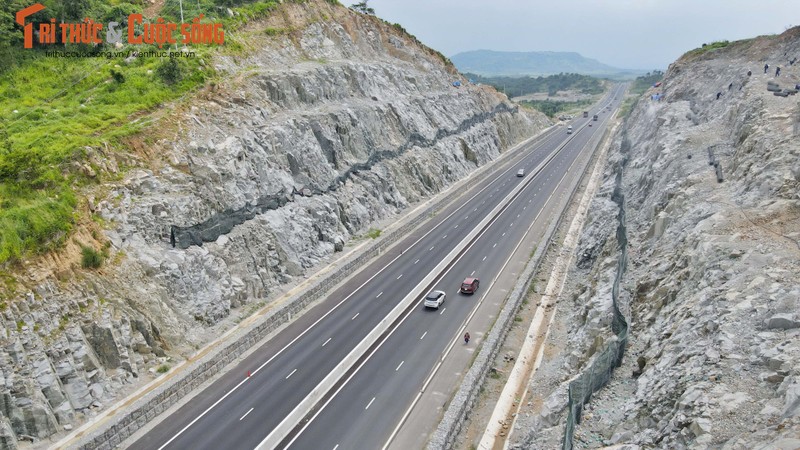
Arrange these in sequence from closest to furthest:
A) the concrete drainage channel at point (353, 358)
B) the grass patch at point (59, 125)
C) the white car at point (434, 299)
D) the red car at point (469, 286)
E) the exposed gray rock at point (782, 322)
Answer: the exposed gray rock at point (782, 322) < the concrete drainage channel at point (353, 358) < the grass patch at point (59, 125) < the white car at point (434, 299) < the red car at point (469, 286)

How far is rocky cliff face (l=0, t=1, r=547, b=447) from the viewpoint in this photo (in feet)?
89.1

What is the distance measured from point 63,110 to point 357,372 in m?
31.8

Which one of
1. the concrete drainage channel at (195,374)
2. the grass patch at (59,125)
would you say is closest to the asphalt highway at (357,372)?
the concrete drainage channel at (195,374)

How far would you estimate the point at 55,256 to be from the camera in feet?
96.7

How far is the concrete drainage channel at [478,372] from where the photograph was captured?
25.0 metres

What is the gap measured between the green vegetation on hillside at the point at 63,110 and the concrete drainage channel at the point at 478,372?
956 inches

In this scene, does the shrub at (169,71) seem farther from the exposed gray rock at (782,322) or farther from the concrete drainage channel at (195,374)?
the exposed gray rock at (782,322)

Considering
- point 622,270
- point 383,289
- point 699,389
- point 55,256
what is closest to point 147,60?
point 55,256

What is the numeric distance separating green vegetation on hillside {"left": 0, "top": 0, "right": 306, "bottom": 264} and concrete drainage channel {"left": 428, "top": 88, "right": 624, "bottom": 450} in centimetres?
2429

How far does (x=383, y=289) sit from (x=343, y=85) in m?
34.1

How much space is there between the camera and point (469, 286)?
41.6 meters

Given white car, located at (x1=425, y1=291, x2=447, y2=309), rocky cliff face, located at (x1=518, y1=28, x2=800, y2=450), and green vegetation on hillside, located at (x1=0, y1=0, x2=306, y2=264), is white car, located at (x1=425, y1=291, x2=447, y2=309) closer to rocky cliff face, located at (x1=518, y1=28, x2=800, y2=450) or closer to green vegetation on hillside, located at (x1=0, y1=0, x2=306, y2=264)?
rocky cliff face, located at (x1=518, y1=28, x2=800, y2=450)

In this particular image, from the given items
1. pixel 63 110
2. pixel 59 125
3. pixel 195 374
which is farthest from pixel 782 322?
pixel 63 110

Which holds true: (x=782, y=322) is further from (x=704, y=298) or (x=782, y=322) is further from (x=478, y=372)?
(x=478, y=372)
